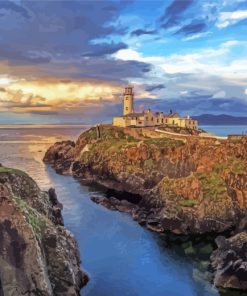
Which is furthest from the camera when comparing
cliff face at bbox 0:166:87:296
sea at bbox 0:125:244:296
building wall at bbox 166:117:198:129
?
building wall at bbox 166:117:198:129

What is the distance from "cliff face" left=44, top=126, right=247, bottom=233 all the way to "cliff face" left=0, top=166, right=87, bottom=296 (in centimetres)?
4017

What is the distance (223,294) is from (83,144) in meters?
114

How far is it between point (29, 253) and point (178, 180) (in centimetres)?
6067

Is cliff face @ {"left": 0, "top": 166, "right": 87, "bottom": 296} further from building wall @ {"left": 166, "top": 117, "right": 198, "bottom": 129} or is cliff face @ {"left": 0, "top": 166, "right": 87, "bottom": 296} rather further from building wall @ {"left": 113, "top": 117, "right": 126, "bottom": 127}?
building wall @ {"left": 166, "top": 117, "right": 198, "bottom": 129}

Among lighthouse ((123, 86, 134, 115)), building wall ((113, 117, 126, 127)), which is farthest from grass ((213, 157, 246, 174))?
lighthouse ((123, 86, 134, 115))

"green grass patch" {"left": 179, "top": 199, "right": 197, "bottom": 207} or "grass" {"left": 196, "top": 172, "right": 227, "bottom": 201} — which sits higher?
"grass" {"left": 196, "top": 172, "right": 227, "bottom": 201}

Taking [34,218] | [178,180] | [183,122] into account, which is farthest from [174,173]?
[34,218]

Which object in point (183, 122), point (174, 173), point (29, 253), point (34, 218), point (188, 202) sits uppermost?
point (183, 122)

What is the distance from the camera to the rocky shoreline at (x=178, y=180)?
9100 centimetres

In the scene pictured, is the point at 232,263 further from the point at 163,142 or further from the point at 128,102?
the point at 128,102

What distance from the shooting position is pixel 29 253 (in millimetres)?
49469

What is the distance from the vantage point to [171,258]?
77.3 m

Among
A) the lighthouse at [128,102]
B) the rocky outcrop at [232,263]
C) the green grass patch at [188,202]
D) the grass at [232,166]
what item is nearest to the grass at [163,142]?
the grass at [232,166]

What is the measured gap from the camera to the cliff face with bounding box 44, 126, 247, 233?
93812 millimetres
